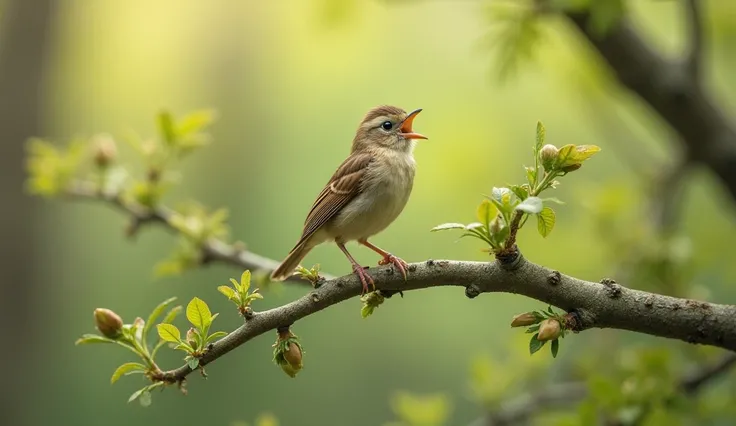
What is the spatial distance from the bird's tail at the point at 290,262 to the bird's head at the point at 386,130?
0.65 meters

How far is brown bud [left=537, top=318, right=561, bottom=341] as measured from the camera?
1.81m

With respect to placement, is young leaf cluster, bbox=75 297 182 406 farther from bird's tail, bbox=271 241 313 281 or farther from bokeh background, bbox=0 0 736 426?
bokeh background, bbox=0 0 736 426

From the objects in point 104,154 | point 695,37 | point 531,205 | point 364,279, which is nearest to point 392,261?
point 364,279

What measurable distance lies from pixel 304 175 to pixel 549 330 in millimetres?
4846

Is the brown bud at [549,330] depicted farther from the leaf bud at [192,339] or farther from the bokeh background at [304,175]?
the bokeh background at [304,175]

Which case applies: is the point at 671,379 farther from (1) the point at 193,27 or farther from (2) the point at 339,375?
(1) the point at 193,27

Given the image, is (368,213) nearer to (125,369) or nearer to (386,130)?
(386,130)

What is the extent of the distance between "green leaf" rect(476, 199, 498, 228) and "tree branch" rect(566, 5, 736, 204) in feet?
6.05

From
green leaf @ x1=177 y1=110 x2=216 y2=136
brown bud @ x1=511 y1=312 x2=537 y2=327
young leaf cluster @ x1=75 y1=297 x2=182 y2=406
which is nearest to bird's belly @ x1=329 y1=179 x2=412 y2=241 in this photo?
green leaf @ x1=177 y1=110 x2=216 y2=136

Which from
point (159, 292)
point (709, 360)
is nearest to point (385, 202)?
point (709, 360)

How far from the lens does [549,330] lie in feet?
5.94

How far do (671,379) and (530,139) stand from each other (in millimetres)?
3766

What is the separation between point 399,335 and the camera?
21.1ft

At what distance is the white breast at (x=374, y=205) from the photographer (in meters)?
2.95
